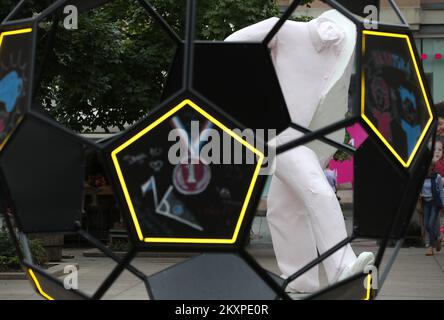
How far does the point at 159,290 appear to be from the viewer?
13.4ft

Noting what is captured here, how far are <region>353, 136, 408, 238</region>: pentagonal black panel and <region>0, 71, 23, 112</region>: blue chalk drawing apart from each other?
1.47 m

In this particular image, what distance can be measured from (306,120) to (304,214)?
1.91 feet

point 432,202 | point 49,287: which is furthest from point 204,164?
point 432,202

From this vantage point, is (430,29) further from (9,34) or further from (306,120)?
(9,34)

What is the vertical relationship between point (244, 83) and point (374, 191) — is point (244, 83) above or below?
above

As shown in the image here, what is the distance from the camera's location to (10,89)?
11.6 feet

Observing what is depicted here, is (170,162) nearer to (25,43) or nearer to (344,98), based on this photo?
(25,43)

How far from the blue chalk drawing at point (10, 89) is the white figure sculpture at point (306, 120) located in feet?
5.54

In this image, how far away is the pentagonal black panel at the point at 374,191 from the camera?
383 cm

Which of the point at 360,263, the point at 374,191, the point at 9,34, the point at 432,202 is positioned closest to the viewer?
the point at 9,34

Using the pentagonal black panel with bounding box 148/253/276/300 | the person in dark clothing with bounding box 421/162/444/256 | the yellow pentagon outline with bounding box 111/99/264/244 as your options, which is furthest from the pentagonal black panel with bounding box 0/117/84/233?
the person in dark clothing with bounding box 421/162/444/256

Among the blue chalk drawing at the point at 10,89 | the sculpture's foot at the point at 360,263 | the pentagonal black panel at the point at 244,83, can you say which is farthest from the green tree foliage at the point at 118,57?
the blue chalk drawing at the point at 10,89
